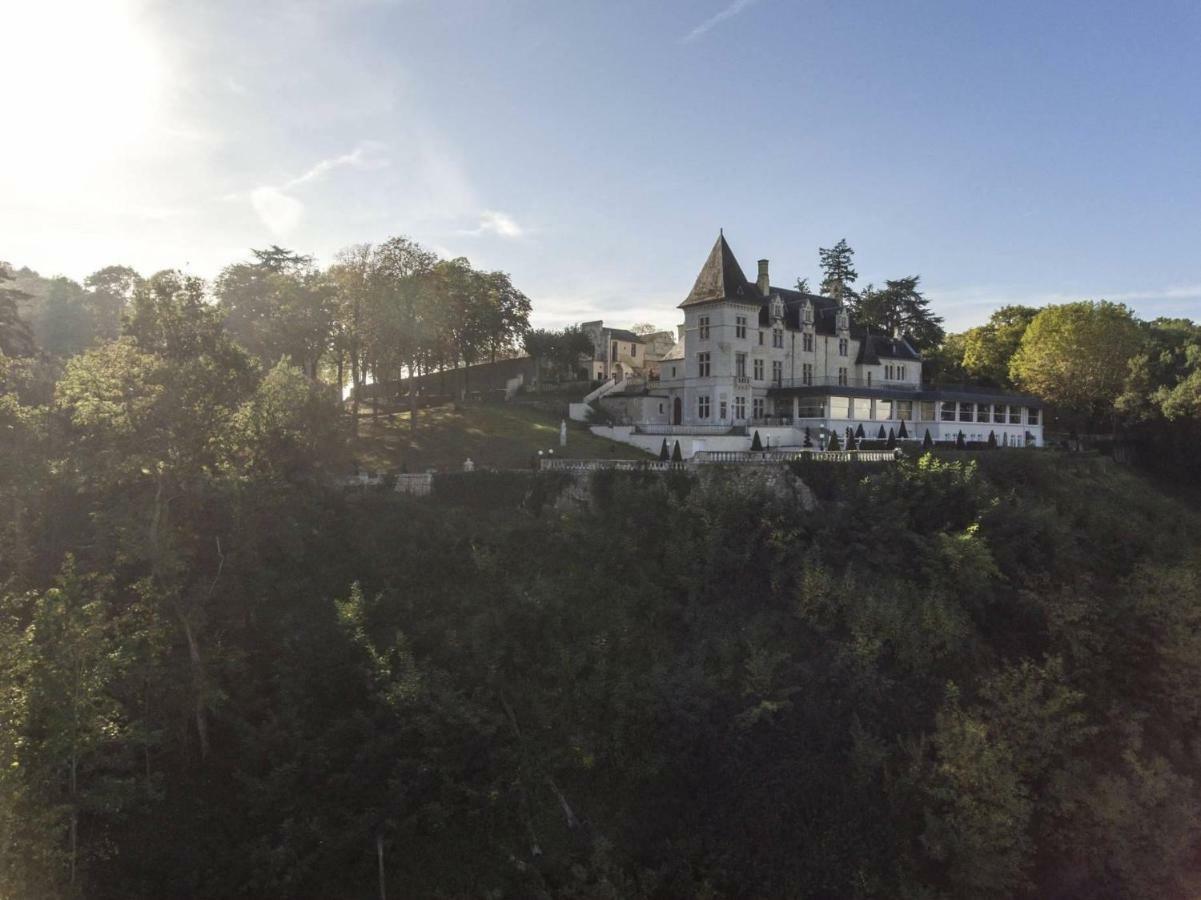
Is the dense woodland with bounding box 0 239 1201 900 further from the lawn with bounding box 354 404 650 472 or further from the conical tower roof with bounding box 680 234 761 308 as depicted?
the conical tower roof with bounding box 680 234 761 308

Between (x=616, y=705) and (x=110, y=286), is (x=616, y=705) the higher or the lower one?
the lower one

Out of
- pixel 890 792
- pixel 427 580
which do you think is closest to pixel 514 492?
pixel 427 580

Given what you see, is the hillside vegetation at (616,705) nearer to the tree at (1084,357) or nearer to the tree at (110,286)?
the tree at (1084,357)

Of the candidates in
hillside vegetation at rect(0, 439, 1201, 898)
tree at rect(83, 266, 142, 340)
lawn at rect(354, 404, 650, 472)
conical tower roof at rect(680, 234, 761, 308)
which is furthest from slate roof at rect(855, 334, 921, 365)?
tree at rect(83, 266, 142, 340)

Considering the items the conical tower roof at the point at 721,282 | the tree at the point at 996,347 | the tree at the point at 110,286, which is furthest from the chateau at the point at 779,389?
the tree at the point at 110,286

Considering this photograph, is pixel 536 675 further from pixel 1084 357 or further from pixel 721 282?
pixel 1084 357

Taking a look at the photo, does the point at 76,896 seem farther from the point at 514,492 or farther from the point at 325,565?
the point at 514,492

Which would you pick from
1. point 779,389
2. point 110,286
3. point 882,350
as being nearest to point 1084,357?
point 882,350
